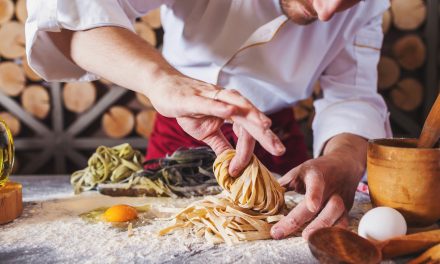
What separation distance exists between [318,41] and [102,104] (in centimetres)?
229

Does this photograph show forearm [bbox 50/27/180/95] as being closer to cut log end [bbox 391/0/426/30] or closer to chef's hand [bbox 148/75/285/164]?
chef's hand [bbox 148/75/285/164]

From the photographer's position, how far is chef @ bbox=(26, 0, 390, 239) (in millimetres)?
1016

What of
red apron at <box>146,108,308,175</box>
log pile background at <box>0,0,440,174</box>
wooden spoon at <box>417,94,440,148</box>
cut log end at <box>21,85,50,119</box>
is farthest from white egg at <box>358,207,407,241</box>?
cut log end at <box>21,85,50,119</box>

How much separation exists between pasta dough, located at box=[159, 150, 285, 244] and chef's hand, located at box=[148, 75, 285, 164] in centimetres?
4

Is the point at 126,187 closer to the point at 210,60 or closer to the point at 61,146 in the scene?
the point at 210,60

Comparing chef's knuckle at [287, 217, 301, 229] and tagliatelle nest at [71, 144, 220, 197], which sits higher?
chef's knuckle at [287, 217, 301, 229]

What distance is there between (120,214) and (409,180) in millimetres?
694

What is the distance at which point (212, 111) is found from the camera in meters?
0.89

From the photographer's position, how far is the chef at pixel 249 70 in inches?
40.0

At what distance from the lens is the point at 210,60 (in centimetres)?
163

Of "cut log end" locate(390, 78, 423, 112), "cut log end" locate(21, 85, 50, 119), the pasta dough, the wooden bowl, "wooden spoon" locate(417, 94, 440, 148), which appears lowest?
"cut log end" locate(21, 85, 50, 119)

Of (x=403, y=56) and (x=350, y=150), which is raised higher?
(x=403, y=56)

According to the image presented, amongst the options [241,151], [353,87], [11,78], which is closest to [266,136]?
[241,151]

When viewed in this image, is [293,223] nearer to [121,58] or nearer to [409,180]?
[409,180]
